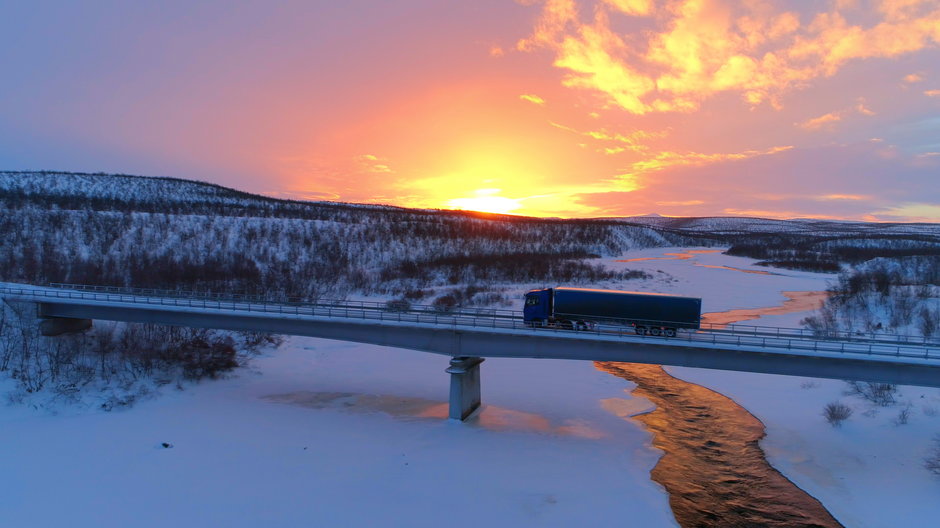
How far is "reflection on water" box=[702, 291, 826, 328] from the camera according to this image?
193ft

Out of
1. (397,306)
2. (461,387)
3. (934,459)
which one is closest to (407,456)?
(461,387)

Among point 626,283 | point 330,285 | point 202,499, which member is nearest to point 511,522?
point 202,499

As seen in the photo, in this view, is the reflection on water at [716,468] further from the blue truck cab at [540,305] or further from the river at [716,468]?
the blue truck cab at [540,305]

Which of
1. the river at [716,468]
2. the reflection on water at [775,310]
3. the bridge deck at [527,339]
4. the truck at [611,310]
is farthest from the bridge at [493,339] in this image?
the reflection on water at [775,310]

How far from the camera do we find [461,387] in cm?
2948

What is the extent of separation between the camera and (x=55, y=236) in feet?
311

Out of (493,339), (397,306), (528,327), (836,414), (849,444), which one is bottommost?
(849,444)

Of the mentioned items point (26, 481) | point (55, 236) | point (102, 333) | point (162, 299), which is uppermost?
point (55, 236)

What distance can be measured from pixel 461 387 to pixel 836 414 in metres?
21.9

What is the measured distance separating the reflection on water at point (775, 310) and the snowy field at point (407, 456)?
22.4m

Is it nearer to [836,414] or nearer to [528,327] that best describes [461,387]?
[528,327]

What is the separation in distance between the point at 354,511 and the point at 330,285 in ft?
214

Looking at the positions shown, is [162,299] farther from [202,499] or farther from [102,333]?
[202,499]

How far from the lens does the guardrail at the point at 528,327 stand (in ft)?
80.5
